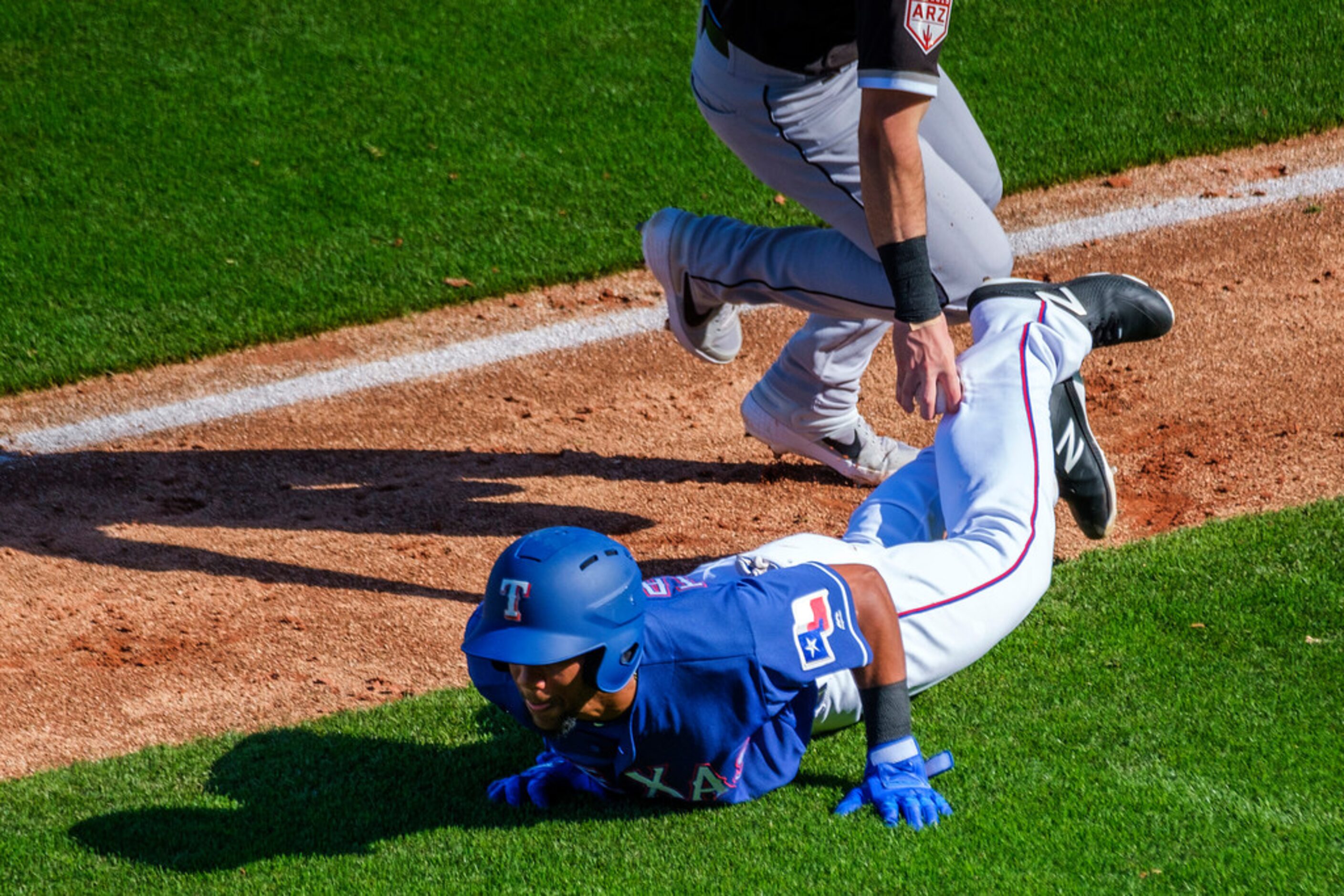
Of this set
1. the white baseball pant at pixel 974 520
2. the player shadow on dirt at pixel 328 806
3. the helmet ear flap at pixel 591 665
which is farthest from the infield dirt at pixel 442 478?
the helmet ear flap at pixel 591 665

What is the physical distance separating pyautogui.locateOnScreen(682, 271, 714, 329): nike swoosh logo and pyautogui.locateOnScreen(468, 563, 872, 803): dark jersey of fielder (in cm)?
153

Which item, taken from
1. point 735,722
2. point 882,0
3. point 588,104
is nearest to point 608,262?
point 588,104

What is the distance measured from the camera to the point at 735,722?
3.00m

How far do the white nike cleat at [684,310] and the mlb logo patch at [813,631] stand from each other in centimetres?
168

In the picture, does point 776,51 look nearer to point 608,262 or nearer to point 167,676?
point 167,676

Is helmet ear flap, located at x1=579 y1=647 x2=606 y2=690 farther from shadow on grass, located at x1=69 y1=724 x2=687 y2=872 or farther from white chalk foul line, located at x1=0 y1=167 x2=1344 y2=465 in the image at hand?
A: white chalk foul line, located at x1=0 y1=167 x2=1344 y2=465

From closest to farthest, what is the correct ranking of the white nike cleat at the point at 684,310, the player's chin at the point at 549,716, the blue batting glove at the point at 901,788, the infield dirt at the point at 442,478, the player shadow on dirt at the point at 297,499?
1. the player's chin at the point at 549,716
2. the blue batting glove at the point at 901,788
3. the infield dirt at the point at 442,478
4. the white nike cleat at the point at 684,310
5. the player shadow on dirt at the point at 297,499

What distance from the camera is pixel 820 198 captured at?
158 inches

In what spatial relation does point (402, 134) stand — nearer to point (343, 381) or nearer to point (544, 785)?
point (343, 381)

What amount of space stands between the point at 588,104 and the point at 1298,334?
3.84 metres

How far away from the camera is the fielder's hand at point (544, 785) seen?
3311mm

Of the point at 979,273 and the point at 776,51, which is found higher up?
the point at 776,51

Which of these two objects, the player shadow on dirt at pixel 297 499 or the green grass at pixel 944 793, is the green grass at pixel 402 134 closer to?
the player shadow on dirt at pixel 297 499

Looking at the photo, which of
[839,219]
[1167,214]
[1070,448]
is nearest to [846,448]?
[839,219]
